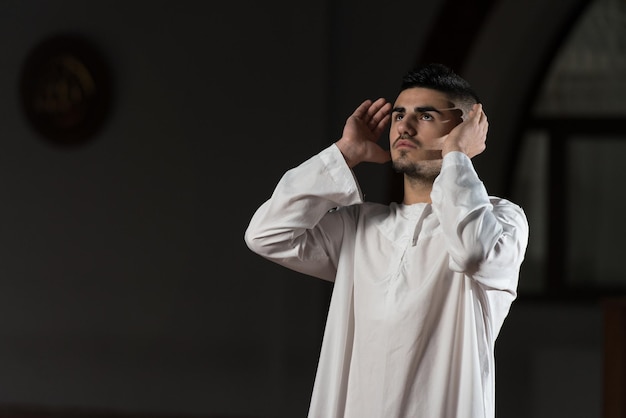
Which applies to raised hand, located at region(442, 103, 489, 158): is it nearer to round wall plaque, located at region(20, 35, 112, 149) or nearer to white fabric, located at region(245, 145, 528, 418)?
white fabric, located at region(245, 145, 528, 418)

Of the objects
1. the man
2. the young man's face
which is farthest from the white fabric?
the young man's face

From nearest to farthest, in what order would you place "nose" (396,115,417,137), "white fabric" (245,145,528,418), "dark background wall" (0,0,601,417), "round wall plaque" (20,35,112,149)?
"white fabric" (245,145,528,418) → "nose" (396,115,417,137) → "dark background wall" (0,0,601,417) → "round wall plaque" (20,35,112,149)

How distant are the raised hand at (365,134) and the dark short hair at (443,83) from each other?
110mm

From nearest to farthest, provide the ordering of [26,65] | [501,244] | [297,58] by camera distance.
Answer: [501,244] → [297,58] → [26,65]

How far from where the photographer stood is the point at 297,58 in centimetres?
621

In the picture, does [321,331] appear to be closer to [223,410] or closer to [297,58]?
[223,410]

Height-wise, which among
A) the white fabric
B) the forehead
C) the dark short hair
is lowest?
the white fabric

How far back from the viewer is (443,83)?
2.52 m

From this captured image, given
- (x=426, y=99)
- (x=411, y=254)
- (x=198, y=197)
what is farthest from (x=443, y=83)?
(x=198, y=197)

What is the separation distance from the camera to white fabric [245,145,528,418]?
234 cm

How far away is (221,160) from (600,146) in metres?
2.32

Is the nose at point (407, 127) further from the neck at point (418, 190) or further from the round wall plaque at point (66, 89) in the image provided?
the round wall plaque at point (66, 89)

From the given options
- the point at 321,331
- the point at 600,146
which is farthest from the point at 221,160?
the point at 600,146

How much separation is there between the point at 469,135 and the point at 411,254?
30 cm
